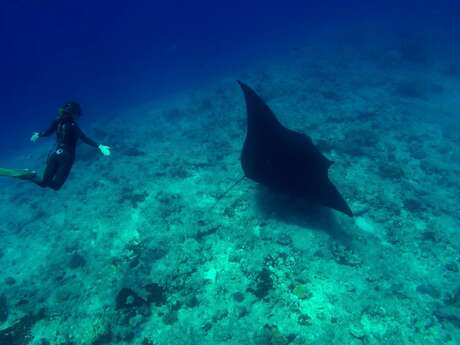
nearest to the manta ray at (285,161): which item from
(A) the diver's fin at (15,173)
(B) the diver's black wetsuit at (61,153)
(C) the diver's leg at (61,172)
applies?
(B) the diver's black wetsuit at (61,153)

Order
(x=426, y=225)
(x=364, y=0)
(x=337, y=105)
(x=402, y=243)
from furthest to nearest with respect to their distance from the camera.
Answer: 1. (x=364, y=0)
2. (x=337, y=105)
3. (x=426, y=225)
4. (x=402, y=243)

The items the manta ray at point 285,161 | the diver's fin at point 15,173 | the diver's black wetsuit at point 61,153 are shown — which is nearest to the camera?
the diver's fin at point 15,173

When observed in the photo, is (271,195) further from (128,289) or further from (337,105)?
(337,105)

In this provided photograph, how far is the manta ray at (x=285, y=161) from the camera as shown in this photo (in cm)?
694

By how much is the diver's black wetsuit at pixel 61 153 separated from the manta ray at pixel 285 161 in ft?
11.9

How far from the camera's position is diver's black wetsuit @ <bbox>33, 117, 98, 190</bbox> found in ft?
23.7

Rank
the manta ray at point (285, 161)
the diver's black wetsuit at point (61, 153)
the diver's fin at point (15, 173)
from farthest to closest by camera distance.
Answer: the diver's black wetsuit at point (61, 153), the manta ray at point (285, 161), the diver's fin at point (15, 173)

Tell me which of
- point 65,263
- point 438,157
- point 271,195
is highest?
point 271,195

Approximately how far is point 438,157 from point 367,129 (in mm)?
2599

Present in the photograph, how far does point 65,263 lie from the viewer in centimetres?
866

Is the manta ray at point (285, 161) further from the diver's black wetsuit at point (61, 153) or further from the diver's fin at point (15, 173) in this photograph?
the diver's fin at point (15, 173)

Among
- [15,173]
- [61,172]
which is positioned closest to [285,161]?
[61,172]

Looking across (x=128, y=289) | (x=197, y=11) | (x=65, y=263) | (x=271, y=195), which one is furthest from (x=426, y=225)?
(x=197, y=11)

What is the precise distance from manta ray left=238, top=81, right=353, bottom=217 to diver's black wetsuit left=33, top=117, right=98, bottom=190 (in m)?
3.62
